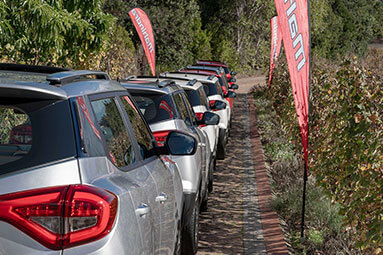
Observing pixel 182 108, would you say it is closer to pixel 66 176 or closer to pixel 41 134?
pixel 41 134

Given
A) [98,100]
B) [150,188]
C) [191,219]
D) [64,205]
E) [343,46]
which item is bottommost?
[343,46]

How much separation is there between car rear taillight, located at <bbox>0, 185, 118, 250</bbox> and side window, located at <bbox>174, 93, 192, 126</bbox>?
4.88m

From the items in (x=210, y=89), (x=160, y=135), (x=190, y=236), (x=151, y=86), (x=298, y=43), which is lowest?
(x=190, y=236)

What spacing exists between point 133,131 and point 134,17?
588 inches

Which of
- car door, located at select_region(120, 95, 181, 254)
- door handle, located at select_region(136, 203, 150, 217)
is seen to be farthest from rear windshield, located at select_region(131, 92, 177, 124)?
door handle, located at select_region(136, 203, 150, 217)

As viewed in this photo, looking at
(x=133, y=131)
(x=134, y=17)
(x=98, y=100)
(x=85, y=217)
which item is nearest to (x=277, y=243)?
(x=133, y=131)

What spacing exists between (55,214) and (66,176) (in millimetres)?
179

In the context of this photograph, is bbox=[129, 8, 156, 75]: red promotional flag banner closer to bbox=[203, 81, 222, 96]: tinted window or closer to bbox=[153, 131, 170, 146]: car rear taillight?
bbox=[203, 81, 222, 96]: tinted window

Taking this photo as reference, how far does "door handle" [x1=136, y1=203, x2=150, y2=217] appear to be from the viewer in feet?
11.3

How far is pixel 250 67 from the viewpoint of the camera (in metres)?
59.2

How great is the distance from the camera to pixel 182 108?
322 inches

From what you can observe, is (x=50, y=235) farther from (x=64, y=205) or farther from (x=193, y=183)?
(x=193, y=183)

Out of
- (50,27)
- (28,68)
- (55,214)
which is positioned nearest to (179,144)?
(28,68)

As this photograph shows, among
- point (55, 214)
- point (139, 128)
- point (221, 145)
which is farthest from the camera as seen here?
point (221, 145)
